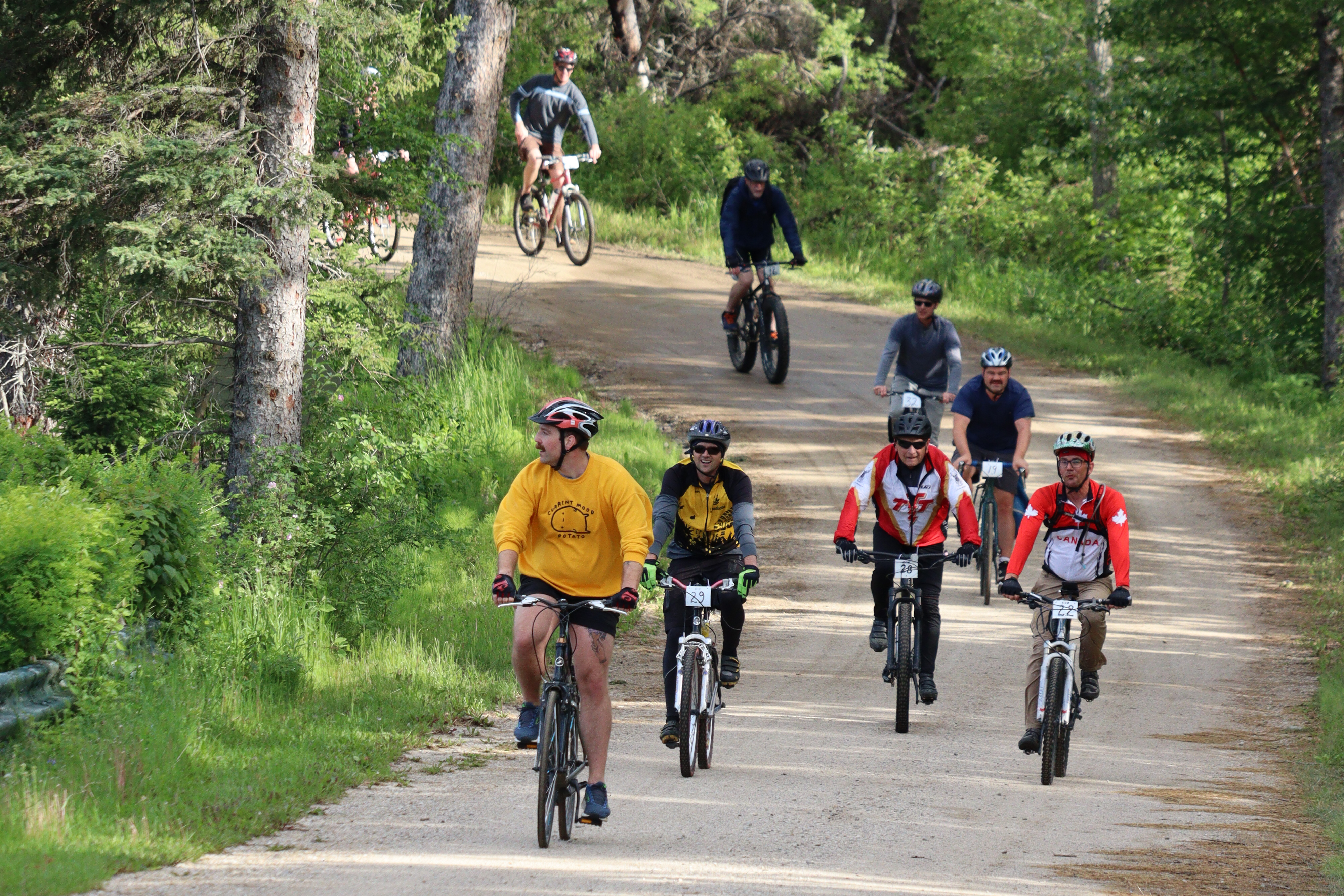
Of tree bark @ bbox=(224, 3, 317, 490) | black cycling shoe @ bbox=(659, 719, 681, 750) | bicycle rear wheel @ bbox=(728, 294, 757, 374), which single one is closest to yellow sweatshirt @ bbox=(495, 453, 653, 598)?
black cycling shoe @ bbox=(659, 719, 681, 750)

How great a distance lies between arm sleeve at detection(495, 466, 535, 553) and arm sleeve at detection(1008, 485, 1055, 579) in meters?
3.08

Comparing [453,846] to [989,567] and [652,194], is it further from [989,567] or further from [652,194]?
[652,194]

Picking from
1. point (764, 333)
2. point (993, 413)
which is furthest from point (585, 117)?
point (993, 413)

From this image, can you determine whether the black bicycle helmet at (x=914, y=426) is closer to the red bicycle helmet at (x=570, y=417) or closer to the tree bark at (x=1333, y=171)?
the red bicycle helmet at (x=570, y=417)

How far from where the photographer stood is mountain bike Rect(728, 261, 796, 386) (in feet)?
57.4

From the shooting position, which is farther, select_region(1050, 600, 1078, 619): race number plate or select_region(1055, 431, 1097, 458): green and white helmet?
select_region(1055, 431, 1097, 458): green and white helmet

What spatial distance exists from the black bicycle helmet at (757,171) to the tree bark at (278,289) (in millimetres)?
6602

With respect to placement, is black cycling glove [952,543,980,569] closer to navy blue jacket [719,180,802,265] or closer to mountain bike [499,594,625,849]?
mountain bike [499,594,625,849]

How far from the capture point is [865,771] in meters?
8.20

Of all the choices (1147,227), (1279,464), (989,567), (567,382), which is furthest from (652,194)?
(989,567)

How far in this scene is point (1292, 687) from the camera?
1055 centimetres

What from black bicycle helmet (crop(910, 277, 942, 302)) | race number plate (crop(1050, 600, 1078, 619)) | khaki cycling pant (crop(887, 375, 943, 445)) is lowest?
race number plate (crop(1050, 600, 1078, 619))

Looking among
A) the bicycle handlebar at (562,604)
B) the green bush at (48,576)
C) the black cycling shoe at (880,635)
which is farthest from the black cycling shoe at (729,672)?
the green bush at (48,576)

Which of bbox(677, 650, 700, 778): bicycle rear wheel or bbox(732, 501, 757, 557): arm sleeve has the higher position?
bbox(732, 501, 757, 557): arm sleeve
